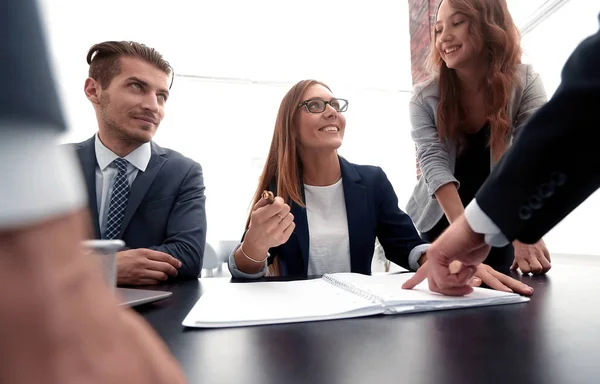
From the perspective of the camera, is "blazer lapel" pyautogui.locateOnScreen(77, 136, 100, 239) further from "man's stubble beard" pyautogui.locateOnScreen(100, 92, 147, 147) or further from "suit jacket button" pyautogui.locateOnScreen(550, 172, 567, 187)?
"suit jacket button" pyautogui.locateOnScreen(550, 172, 567, 187)

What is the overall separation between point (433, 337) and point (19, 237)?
47 cm

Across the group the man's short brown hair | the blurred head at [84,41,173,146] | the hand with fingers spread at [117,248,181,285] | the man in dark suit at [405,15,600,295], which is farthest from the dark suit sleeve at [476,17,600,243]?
the man's short brown hair

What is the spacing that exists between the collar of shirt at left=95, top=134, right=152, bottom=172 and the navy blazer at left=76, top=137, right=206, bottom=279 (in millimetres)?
20

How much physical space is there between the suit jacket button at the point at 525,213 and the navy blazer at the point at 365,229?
100cm

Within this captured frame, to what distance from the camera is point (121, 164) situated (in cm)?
148

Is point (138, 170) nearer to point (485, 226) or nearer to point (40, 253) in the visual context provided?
point (485, 226)

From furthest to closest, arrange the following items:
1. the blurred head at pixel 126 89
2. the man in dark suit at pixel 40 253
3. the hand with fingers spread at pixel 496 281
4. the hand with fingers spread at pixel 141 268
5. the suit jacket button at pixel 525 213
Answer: the blurred head at pixel 126 89
the hand with fingers spread at pixel 141 268
the hand with fingers spread at pixel 496 281
the suit jacket button at pixel 525 213
the man in dark suit at pixel 40 253

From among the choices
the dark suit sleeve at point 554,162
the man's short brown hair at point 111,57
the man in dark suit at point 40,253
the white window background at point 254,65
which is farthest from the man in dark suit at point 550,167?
the white window background at point 254,65

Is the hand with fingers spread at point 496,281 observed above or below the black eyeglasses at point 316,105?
below

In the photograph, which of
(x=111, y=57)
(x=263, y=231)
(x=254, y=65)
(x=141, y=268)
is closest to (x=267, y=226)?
(x=263, y=231)

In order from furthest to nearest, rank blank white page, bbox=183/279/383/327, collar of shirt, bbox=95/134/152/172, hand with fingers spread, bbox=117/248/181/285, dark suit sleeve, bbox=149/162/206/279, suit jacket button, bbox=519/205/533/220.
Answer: collar of shirt, bbox=95/134/152/172 < dark suit sleeve, bbox=149/162/206/279 < hand with fingers spread, bbox=117/248/181/285 < blank white page, bbox=183/279/383/327 < suit jacket button, bbox=519/205/533/220

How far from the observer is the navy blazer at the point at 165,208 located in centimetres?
134

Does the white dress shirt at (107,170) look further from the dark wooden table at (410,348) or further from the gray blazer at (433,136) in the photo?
the gray blazer at (433,136)

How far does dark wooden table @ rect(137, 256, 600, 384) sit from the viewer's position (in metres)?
0.38
